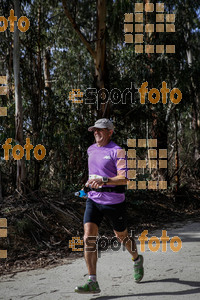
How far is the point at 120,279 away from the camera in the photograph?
467 centimetres

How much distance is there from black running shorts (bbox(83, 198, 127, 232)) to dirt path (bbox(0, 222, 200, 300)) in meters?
0.71

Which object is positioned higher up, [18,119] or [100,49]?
[100,49]

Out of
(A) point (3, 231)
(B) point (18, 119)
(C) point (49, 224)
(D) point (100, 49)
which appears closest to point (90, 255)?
(A) point (3, 231)

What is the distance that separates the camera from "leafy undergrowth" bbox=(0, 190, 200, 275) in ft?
19.6

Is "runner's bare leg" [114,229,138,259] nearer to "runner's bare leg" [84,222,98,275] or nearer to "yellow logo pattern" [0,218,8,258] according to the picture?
"runner's bare leg" [84,222,98,275]

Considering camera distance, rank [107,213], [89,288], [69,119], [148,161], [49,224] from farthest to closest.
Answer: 1. [148,161]
2. [69,119]
3. [49,224]
4. [107,213]
5. [89,288]

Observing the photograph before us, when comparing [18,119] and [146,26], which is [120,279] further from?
[146,26]

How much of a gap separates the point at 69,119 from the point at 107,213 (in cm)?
632

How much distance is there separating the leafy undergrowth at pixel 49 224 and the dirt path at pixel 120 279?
0.53 m

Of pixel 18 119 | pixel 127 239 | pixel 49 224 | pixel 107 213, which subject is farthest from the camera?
pixel 18 119

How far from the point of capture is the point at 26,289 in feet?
14.8

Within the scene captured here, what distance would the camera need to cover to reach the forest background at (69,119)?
7.34 metres

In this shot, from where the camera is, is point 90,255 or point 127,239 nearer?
point 90,255

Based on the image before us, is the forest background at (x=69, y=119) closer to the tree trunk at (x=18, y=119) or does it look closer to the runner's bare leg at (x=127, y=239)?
the tree trunk at (x=18, y=119)
